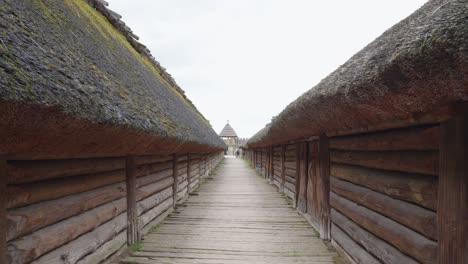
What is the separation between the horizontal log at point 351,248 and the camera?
2570mm

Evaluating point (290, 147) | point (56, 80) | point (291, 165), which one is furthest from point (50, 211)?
point (290, 147)

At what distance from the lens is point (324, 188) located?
154 inches

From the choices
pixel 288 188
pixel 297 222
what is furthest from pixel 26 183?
pixel 288 188

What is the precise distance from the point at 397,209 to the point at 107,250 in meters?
2.94

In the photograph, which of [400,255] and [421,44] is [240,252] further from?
[421,44]

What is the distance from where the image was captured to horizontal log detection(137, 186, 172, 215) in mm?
3828

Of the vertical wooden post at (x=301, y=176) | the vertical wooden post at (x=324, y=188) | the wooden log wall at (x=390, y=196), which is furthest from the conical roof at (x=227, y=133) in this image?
the wooden log wall at (x=390, y=196)

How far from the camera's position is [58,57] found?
1.79m

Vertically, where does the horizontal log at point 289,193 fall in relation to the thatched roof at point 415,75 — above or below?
below

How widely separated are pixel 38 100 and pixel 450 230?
7.83 ft

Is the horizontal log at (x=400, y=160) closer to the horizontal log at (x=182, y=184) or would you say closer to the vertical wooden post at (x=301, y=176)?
the vertical wooden post at (x=301, y=176)

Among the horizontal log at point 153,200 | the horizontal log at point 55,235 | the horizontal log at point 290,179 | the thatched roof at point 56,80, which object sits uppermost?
the thatched roof at point 56,80

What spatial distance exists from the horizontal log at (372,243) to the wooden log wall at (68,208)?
8.86 ft

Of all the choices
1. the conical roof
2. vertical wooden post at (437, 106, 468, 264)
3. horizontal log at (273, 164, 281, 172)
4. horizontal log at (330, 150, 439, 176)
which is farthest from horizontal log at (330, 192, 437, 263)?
the conical roof
